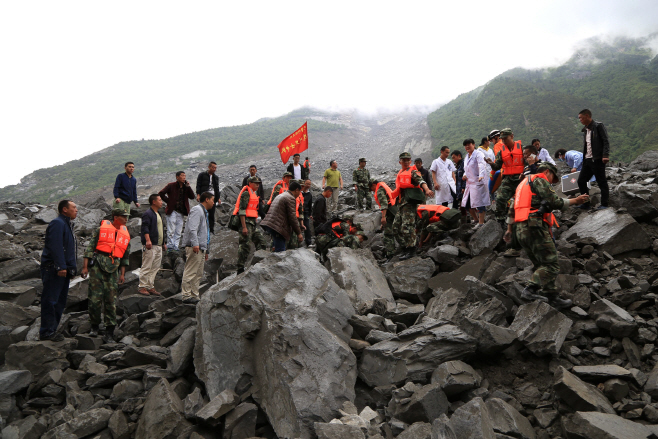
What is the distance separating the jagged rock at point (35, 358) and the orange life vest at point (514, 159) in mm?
8201

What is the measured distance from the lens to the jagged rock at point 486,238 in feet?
22.9

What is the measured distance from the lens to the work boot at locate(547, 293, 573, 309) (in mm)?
4633

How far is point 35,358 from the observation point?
17.0 feet

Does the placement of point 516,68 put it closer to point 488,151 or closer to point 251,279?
point 488,151

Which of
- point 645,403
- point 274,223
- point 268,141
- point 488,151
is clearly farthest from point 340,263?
point 268,141

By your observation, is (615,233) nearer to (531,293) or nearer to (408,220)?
(531,293)

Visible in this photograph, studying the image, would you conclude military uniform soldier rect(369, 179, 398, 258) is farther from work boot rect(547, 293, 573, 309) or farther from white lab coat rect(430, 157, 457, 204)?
work boot rect(547, 293, 573, 309)

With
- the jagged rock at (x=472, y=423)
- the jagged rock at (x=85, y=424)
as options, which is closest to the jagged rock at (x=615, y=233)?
the jagged rock at (x=472, y=423)

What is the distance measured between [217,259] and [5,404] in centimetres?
492

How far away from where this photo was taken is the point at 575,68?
46.7m

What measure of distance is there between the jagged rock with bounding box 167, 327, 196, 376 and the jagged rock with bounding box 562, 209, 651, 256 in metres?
6.71

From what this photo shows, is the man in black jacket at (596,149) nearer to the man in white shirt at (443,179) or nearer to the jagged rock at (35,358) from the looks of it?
the man in white shirt at (443,179)

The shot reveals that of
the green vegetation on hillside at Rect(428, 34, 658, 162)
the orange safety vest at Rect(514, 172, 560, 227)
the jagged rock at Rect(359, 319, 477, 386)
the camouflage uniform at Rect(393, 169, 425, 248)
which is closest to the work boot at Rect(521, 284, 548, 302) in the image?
the orange safety vest at Rect(514, 172, 560, 227)

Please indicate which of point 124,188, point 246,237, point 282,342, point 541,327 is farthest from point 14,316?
point 541,327
